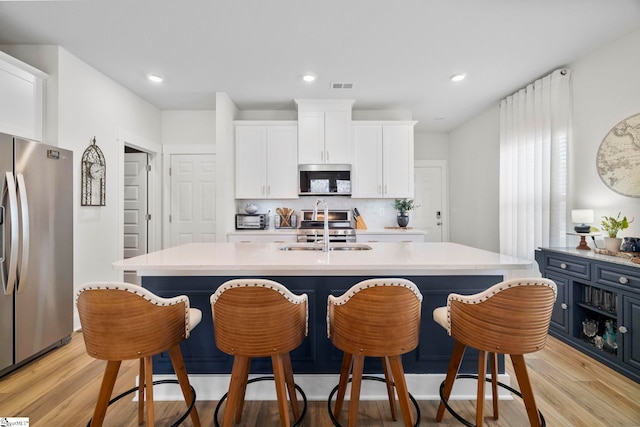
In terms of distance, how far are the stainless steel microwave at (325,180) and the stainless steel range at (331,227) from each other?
0.30 m

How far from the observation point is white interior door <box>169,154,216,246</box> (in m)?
4.63

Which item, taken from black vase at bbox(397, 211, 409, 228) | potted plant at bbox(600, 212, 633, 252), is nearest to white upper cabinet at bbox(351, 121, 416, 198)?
black vase at bbox(397, 211, 409, 228)

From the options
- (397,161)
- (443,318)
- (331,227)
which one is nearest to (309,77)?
(397,161)

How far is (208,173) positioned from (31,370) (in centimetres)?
296

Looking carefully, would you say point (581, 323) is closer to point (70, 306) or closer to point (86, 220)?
point (70, 306)

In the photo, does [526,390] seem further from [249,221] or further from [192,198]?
[192,198]

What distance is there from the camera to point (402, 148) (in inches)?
175

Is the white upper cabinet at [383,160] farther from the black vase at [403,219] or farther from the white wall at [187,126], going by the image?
the white wall at [187,126]

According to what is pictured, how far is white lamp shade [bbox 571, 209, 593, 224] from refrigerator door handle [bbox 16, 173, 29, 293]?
448 cm

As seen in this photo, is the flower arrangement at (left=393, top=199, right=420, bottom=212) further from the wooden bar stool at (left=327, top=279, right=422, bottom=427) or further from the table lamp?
the wooden bar stool at (left=327, top=279, right=422, bottom=427)

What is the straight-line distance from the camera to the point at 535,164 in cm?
356

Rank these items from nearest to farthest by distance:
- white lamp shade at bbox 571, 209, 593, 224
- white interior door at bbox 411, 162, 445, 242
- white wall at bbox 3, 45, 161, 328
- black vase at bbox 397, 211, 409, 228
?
white lamp shade at bbox 571, 209, 593, 224 → white wall at bbox 3, 45, 161, 328 → black vase at bbox 397, 211, 409, 228 → white interior door at bbox 411, 162, 445, 242

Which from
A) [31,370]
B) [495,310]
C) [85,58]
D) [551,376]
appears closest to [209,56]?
[85,58]

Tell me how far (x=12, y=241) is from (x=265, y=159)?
109 inches
